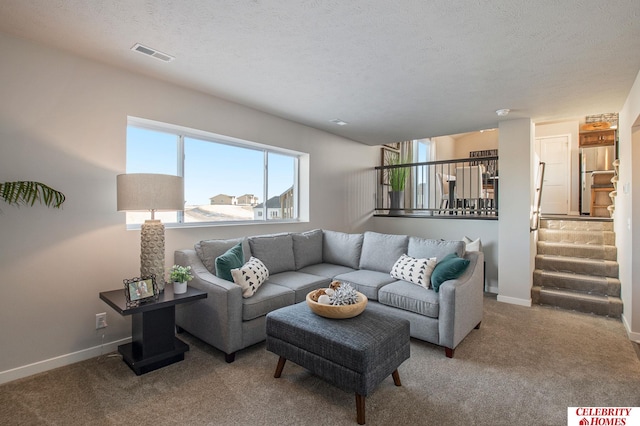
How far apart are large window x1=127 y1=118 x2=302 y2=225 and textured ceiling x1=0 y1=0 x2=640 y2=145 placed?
0.60 metres

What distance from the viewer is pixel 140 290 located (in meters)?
2.37

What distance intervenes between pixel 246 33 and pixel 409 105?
2228 mm

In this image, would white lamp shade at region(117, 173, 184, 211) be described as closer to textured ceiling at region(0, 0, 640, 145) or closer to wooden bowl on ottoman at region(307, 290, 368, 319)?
textured ceiling at region(0, 0, 640, 145)

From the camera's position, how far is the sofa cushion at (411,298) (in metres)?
2.73

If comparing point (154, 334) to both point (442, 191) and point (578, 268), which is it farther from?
point (578, 268)

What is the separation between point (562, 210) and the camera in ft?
22.0

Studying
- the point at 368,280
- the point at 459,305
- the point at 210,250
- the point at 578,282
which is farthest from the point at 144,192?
the point at 578,282

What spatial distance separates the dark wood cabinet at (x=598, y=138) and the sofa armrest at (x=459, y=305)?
5.55m

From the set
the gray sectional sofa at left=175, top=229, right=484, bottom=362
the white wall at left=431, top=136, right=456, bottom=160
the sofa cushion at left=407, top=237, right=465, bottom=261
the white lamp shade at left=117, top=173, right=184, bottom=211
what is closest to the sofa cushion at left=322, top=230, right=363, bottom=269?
the gray sectional sofa at left=175, top=229, right=484, bottom=362

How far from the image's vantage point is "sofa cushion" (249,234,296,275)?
3500 millimetres

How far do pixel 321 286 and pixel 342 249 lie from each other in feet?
2.75

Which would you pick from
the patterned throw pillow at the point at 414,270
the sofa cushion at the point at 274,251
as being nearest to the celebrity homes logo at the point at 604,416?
the patterned throw pillow at the point at 414,270

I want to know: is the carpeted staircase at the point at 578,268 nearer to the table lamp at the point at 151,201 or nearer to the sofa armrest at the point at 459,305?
the sofa armrest at the point at 459,305

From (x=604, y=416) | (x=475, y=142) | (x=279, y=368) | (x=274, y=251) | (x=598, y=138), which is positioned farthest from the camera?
(x=475, y=142)
